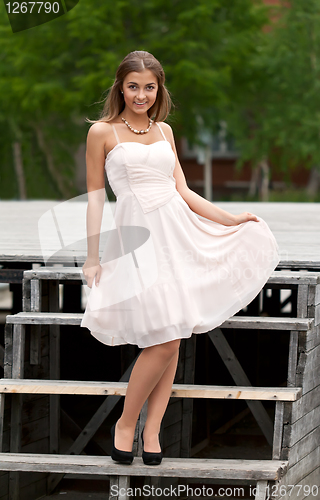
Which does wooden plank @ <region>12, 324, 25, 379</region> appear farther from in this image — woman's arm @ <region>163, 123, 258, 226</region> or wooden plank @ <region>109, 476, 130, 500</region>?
woman's arm @ <region>163, 123, 258, 226</region>

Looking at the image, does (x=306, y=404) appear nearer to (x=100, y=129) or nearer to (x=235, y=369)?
(x=235, y=369)

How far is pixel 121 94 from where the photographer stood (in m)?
3.36

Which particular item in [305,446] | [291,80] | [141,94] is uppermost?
[291,80]

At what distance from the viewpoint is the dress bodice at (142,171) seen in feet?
10.7

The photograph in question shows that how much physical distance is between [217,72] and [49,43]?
4607 millimetres

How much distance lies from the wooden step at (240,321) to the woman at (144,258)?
0.34 meters

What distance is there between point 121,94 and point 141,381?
1408 mm

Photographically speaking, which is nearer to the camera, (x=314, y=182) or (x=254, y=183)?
(x=314, y=182)

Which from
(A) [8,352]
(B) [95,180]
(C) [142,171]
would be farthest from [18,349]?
(C) [142,171]

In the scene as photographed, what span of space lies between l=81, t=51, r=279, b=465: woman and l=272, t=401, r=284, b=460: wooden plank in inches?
23.2

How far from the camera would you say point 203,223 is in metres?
3.53

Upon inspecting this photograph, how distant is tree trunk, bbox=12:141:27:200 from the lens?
22.7m

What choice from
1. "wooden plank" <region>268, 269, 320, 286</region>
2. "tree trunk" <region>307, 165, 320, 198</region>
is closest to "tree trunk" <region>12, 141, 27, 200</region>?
"tree trunk" <region>307, 165, 320, 198</region>

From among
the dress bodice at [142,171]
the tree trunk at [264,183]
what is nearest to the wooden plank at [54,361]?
the dress bodice at [142,171]
